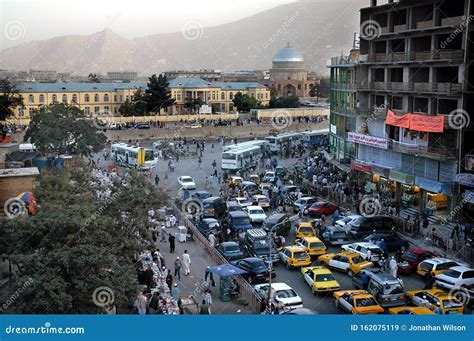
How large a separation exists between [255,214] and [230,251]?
658cm

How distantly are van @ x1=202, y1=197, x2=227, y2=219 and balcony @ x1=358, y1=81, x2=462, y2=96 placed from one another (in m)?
11.2

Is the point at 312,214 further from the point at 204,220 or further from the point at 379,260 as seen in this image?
the point at 379,260

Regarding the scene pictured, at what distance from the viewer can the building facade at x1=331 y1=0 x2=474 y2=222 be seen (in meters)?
26.9

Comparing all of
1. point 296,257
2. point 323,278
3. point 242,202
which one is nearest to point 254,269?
point 296,257

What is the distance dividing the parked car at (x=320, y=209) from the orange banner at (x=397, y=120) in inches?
216

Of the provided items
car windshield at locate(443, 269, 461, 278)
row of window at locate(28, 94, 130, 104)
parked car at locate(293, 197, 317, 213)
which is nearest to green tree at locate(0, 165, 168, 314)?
car windshield at locate(443, 269, 461, 278)

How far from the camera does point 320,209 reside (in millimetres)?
29781

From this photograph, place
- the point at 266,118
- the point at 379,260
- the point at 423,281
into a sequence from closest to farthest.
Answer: the point at 423,281 → the point at 379,260 → the point at 266,118

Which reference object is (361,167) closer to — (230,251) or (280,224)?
(280,224)

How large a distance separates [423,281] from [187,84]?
220 ft

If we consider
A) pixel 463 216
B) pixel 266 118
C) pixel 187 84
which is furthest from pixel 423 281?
pixel 187 84

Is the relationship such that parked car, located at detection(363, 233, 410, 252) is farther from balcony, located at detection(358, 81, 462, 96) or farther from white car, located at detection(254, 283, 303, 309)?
balcony, located at detection(358, 81, 462, 96)

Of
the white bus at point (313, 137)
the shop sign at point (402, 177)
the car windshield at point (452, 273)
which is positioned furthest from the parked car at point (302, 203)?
the white bus at point (313, 137)

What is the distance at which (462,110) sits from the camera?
88.3 ft
